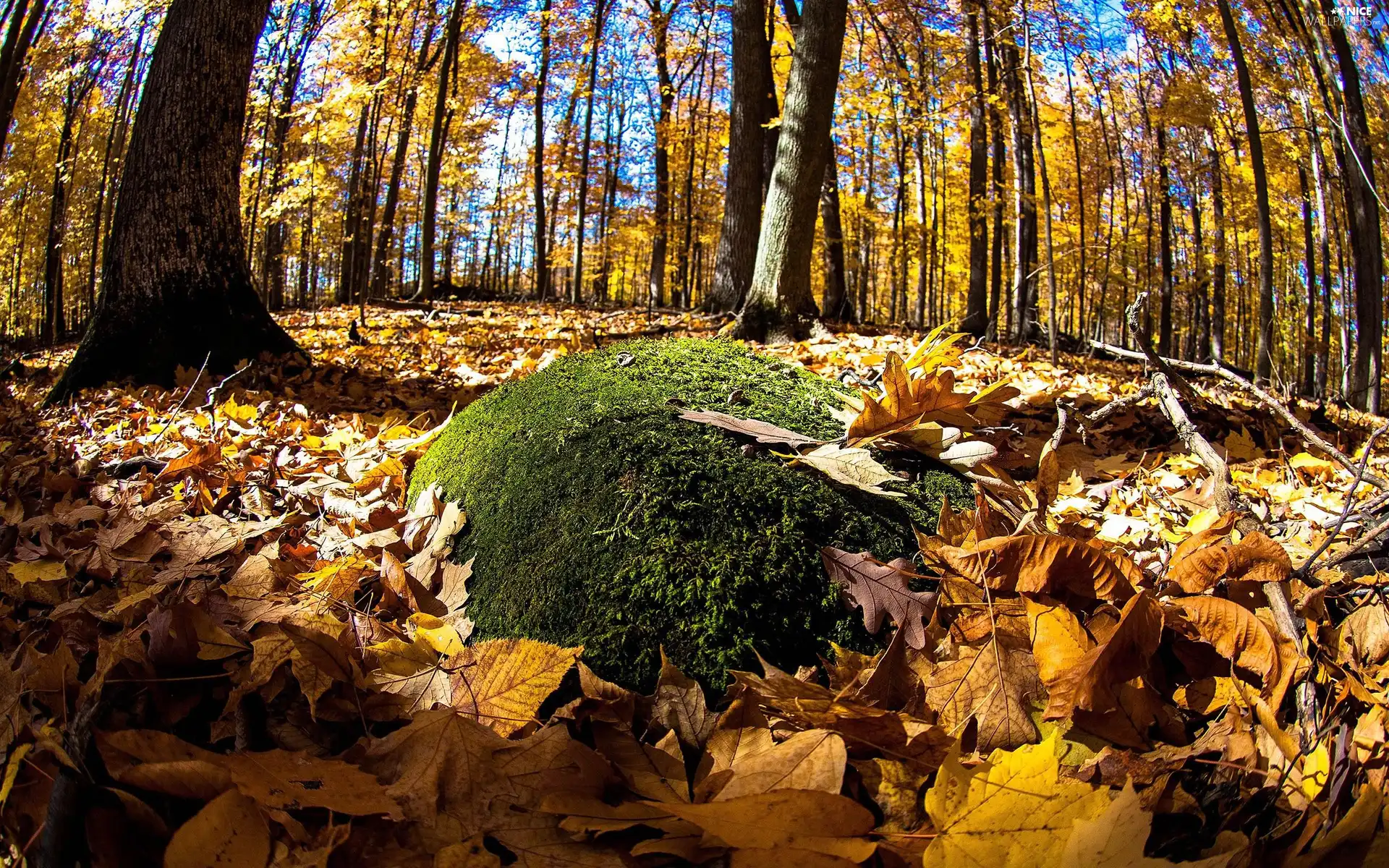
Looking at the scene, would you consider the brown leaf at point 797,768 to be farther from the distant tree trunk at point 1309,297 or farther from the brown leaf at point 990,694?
the distant tree trunk at point 1309,297

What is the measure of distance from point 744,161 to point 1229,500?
21.6ft

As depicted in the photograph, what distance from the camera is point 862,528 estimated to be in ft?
4.80

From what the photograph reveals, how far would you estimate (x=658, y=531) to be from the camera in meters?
1.41

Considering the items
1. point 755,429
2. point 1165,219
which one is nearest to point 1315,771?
point 755,429

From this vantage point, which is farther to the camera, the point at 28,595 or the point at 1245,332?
the point at 1245,332

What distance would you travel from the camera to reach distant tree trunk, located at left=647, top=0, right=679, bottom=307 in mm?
14641

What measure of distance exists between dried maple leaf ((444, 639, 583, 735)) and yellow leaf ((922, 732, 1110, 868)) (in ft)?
2.01

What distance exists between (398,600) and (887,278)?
3613 centimetres

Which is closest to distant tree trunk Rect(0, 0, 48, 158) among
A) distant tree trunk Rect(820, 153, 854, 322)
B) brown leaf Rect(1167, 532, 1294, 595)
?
distant tree trunk Rect(820, 153, 854, 322)

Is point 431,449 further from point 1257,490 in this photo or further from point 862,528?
point 1257,490

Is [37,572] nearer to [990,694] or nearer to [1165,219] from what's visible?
[990,694]

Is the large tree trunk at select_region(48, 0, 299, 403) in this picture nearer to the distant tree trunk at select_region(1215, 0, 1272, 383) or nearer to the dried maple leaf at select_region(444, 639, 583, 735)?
the dried maple leaf at select_region(444, 639, 583, 735)

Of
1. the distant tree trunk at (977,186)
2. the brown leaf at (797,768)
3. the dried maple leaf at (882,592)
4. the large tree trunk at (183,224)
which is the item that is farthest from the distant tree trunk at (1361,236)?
the large tree trunk at (183,224)

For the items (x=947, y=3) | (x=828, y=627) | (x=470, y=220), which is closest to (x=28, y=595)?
(x=828, y=627)
